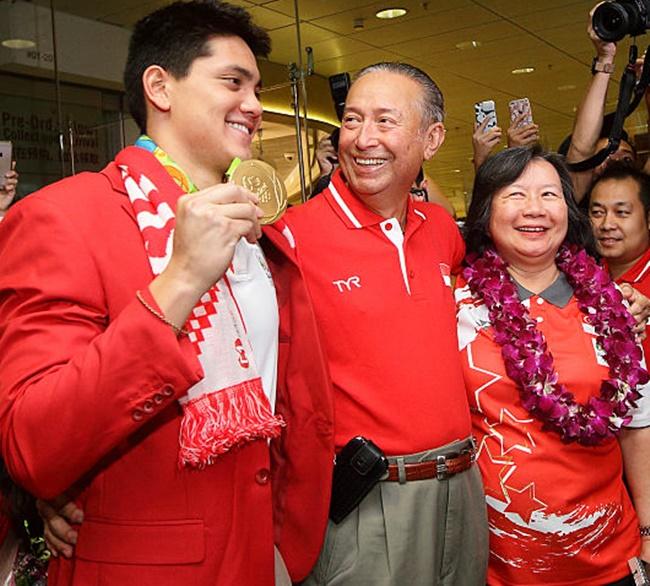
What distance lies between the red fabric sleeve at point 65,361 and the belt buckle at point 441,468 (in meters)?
0.79

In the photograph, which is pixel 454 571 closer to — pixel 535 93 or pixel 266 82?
pixel 266 82

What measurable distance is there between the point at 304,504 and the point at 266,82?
4584 mm

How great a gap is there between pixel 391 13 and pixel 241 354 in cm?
491

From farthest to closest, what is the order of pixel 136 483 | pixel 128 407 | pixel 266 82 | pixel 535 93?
pixel 535 93, pixel 266 82, pixel 136 483, pixel 128 407

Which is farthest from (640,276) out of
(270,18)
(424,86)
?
(270,18)

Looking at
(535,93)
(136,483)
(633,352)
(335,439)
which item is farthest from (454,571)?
(535,93)

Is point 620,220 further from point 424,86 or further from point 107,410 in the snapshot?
point 107,410

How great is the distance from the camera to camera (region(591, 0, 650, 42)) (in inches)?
92.8

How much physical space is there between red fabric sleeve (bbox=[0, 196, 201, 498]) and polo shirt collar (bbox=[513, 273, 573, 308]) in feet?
3.71

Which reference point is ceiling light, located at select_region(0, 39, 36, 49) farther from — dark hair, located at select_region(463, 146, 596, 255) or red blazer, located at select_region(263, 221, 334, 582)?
red blazer, located at select_region(263, 221, 334, 582)

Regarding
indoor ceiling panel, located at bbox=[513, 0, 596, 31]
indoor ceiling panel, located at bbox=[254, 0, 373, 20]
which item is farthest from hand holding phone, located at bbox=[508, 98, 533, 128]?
indoor ceiling panel, located at bbox=[513, 0, 596, 31]

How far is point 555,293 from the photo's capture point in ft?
6.73

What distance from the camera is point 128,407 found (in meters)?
1.08

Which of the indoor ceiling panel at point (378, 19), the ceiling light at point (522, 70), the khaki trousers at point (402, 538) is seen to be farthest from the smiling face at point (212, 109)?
the ceiling light at point (522, 70)
